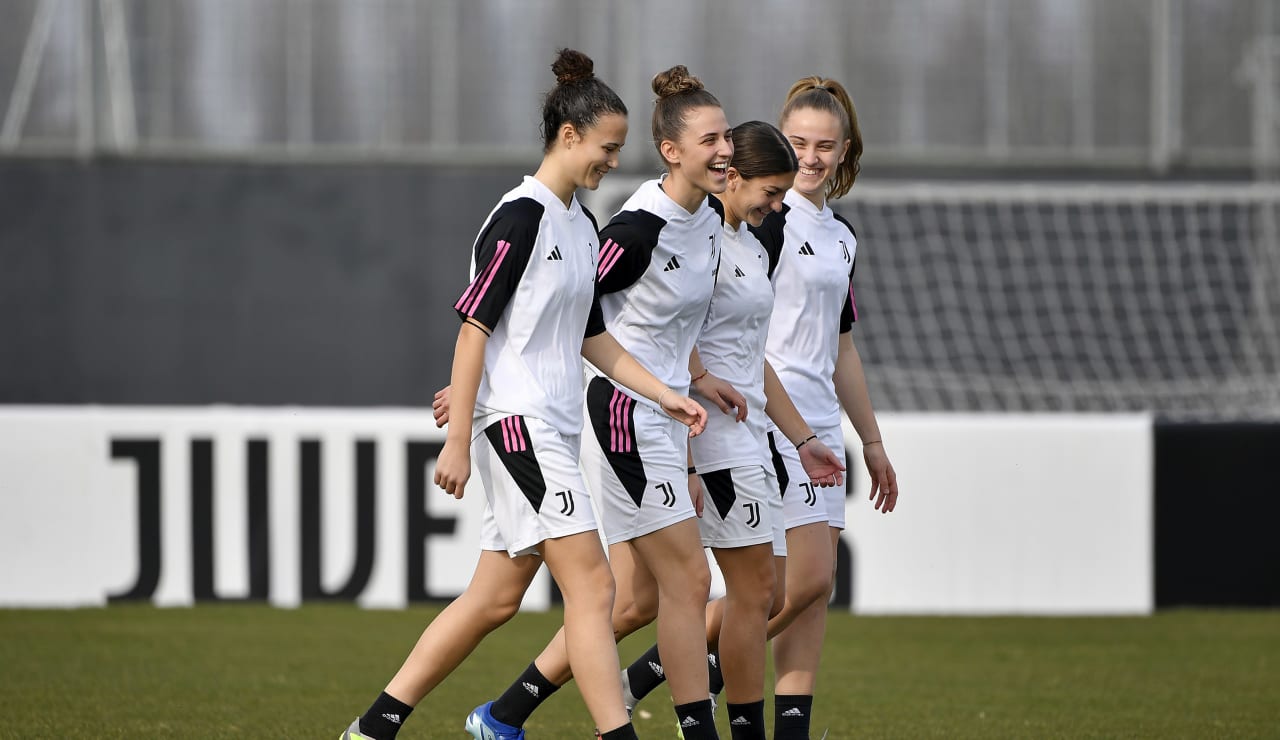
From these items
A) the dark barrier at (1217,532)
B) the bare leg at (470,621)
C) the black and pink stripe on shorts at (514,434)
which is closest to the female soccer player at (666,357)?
the bare leg at (470,621)

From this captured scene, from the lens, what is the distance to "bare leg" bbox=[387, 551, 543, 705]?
4.31 meters

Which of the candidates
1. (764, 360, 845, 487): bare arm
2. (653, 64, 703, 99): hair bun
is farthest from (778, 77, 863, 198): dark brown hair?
(764, 360, 845, 487): bare arm

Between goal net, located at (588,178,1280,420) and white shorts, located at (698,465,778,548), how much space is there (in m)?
7.67

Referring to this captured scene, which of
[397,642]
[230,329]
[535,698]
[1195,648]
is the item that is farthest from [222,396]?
[535,698]

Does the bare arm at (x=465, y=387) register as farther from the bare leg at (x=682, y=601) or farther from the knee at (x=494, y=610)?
the bare leg at (x=682, y=601)

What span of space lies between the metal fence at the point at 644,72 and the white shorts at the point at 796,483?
7755 millimetres

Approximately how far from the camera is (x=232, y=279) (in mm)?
12898

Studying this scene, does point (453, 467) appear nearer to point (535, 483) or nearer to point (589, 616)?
point (535, 483)

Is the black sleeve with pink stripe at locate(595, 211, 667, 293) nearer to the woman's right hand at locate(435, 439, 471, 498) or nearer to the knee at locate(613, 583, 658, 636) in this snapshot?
the woman's right hand at locate(435, 439, 471, 498)

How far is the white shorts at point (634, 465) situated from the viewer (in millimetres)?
4297

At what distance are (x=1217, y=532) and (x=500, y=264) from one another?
19.6ft

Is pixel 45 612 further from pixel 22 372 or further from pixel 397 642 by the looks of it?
pixel 22 372

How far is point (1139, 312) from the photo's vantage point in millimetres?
12258

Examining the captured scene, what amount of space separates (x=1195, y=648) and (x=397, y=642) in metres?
3.66
